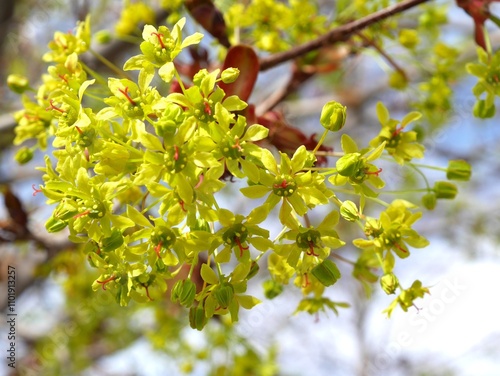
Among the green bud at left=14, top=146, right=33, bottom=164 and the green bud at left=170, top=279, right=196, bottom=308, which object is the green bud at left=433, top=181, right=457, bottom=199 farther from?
the green bud at left=14, top=146, right=33, bottom=164

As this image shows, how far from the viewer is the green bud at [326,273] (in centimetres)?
77

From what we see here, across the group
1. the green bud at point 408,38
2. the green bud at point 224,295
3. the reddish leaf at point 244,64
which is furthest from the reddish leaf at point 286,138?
the green bud at point 408,38

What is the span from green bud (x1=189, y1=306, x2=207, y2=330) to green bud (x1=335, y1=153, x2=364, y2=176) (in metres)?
0.29

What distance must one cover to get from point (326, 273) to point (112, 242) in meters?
0.31

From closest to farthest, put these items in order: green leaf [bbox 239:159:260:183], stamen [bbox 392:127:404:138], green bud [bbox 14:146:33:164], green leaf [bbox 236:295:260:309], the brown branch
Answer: green leaf [bbox 239:159:260:183]
green leaf [bbox 236:295:260:309]
stamen [bbox 392:127:404:138]
the brown branch
green bud [bbox 14:146:33:164]

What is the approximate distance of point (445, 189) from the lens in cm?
102

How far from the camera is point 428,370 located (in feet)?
13.8

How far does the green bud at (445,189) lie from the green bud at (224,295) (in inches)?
19.3

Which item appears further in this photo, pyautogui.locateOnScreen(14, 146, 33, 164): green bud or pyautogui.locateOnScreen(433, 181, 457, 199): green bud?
pyautogui.locateOnScreen(14, 146, 33, 164): green bud

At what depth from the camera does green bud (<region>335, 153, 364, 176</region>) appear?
749mm

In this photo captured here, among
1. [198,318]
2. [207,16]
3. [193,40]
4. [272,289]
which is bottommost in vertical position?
[272,289]

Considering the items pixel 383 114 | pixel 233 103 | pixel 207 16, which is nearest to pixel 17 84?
pixel 207 16

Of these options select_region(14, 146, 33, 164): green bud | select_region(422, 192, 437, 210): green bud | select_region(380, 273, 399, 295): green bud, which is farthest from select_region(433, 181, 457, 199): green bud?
select_region(14, 146, 33, 164): green bud

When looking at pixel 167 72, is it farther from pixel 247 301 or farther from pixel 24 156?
pixel 24 156
